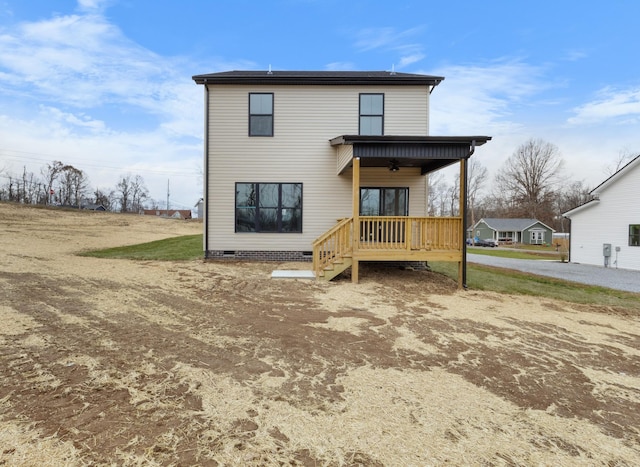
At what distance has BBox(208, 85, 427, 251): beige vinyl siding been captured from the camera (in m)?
11.6

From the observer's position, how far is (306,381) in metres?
3.36

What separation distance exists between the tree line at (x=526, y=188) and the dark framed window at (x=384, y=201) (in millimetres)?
38572

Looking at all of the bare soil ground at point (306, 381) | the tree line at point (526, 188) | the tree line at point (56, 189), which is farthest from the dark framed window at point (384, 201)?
the tree line at point (56, 189)

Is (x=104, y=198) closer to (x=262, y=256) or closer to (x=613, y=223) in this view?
(x=262, y=256)

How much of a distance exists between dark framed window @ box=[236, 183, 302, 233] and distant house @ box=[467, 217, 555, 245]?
156 ft

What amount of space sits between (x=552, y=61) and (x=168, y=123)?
1010 inches

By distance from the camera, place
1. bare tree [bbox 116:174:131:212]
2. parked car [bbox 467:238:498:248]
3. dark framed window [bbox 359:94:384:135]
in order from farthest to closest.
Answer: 1. bare tree [bbox 116:174:131:212]
2. parked car [bbox 467:238:498:248]
3. dark framed window [bbox 359:94:384:135]

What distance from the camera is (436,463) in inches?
86.0

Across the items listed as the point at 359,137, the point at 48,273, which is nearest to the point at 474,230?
the point at 359,137

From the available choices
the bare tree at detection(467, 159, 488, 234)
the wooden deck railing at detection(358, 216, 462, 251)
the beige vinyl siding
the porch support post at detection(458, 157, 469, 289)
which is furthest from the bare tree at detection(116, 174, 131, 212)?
the porch support post at detection(458, 157, 469, 289)

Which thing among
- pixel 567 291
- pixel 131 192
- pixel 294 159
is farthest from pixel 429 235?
pixel 131 192

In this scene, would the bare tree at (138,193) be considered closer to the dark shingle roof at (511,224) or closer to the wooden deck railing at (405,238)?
the dark shingle roof at (511,224)

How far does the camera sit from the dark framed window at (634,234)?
1661 cm

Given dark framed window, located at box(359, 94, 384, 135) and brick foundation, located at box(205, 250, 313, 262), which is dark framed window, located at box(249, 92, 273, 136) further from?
brick foundation, located at box(205, 250, 313, 262)
